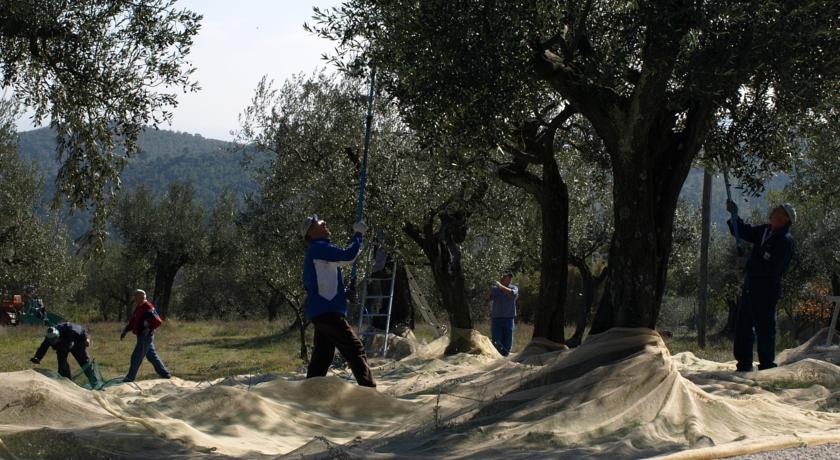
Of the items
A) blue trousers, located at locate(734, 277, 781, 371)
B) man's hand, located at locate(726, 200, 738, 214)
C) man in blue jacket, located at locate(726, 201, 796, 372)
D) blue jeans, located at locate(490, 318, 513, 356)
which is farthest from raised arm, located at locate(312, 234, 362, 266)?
blue jeans, located at locate(490, 318, 513, 356)

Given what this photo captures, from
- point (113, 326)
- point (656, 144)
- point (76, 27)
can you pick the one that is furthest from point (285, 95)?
point (113, 326)

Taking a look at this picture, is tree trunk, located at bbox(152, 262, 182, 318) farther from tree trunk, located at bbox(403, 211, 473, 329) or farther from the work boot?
the work boot

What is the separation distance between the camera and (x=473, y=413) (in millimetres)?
8023

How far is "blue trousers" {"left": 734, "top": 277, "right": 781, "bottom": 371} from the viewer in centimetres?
1122

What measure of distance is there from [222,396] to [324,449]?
2546 millimetres

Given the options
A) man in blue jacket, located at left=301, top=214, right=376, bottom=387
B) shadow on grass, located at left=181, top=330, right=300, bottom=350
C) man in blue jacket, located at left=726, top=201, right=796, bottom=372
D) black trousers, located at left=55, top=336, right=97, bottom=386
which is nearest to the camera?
man in blue jacket, located at left=301, top=214, right=376, bottom=387

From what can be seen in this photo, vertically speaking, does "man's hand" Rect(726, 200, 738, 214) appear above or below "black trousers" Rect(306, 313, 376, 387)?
above

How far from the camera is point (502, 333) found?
1908 cm

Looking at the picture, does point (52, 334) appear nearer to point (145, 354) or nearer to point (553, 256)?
point (145, 354)

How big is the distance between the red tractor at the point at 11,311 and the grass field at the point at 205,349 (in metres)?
2.67

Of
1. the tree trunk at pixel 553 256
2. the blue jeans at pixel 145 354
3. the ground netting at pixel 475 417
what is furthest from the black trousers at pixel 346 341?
the blue jeans at pixel 145 354

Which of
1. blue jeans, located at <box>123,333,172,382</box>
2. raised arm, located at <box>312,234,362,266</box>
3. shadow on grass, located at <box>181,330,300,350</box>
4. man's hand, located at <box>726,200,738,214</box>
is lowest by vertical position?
shadow on grass, located at <box>181,330,300,350</box>

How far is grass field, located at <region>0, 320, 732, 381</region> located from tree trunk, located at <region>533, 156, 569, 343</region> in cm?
488

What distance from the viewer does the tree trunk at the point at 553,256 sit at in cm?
1295
